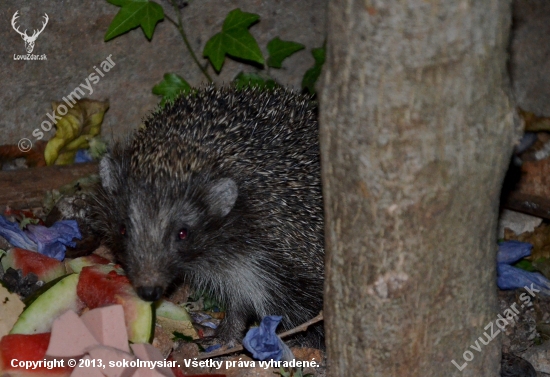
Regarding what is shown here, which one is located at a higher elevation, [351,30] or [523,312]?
[351,30]

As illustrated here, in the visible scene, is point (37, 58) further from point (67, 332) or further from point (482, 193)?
point (482, 193)

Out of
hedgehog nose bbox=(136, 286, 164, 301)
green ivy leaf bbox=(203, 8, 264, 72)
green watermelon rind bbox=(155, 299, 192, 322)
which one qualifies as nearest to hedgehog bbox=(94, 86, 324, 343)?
hedgehog nose bbox=(136, 286, 164, 301)

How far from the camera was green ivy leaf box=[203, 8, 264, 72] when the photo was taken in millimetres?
7695

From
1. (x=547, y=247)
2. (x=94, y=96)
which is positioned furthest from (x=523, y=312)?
(x=94, y=96)

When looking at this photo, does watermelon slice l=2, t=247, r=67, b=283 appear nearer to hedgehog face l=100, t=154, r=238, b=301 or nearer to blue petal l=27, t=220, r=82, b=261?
blue petal l=27, t=220, r=82, b=261

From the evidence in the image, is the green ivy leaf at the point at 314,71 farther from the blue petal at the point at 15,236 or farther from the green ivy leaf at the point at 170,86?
the blue petal at the point at 15,236

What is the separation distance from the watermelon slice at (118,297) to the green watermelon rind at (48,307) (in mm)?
68

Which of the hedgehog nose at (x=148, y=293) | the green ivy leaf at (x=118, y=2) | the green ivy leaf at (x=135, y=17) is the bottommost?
the hedgehog nose at (x=148, y=293)

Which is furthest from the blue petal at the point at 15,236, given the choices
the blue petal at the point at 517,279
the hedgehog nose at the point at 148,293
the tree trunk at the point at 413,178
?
the blue petal at the point at 517,279

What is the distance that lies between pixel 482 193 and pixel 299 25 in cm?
468

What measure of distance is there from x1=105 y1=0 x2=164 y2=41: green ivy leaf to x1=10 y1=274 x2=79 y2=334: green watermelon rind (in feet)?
8.77

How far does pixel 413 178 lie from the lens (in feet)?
12.6

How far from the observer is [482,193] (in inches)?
158

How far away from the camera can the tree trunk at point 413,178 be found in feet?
11.7
